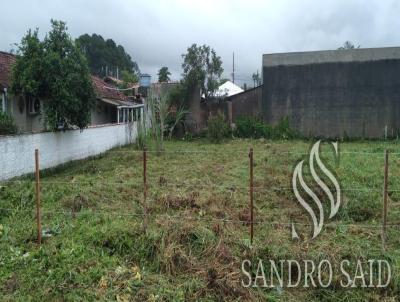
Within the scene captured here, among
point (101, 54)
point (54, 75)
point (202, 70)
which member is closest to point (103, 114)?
point (202, 70)

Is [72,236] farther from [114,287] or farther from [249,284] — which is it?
[249,284]

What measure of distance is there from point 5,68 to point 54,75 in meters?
3.32

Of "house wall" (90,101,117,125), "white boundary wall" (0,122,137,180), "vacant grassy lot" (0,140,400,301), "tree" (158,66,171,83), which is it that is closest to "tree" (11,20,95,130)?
"white boundary wall" (0,122,137,180)

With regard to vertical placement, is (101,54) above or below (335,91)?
above

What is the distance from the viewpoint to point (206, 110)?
760 inches

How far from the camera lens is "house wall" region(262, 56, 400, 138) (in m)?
16.5

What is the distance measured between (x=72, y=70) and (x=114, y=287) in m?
8.01

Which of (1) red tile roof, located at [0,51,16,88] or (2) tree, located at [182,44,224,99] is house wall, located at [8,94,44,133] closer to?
(1) red tile roof, located at [0,51,16,88]

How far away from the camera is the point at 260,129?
58.0 feet

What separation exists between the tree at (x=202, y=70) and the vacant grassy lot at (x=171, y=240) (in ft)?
38.8

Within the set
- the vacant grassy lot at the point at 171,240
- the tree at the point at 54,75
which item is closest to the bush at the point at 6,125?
the tree at the point at 54,75

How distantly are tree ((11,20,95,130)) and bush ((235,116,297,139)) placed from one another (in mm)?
8744

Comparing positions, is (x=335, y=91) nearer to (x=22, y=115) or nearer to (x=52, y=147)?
(x=52, y=147)

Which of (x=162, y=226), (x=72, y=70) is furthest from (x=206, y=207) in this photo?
(x=72, y=70)
